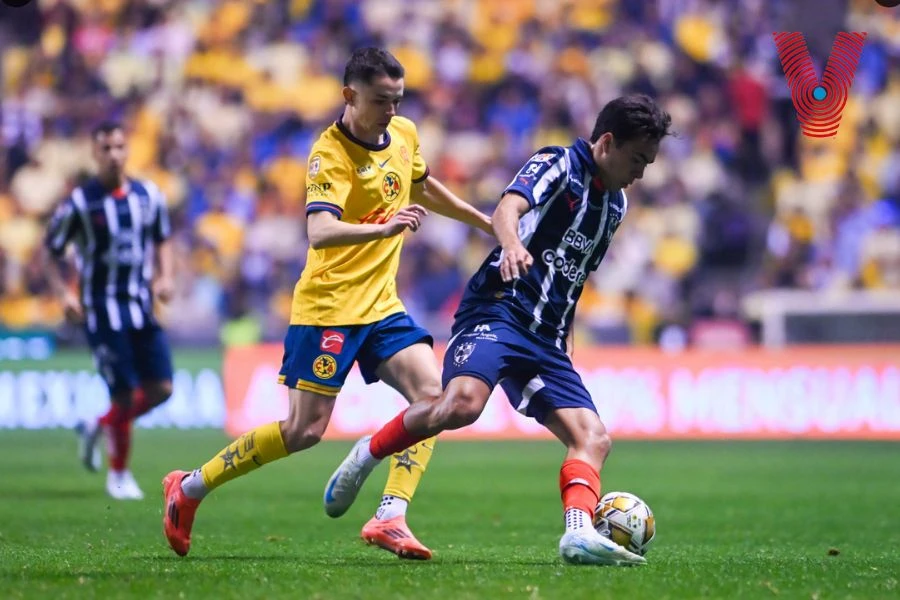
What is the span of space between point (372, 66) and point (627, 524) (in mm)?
2469

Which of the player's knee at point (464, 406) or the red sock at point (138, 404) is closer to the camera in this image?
the player's knee at point (464, 406)

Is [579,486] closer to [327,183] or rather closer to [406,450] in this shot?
[406,450]

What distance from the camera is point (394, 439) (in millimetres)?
7047

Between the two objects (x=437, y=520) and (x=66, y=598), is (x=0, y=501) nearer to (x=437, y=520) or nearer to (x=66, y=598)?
(x=437, y=520)

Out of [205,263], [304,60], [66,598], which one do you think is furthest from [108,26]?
[66,598]

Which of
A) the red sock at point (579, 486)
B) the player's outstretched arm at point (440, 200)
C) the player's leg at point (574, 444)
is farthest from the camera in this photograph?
the player's outstretched arm at point (440, 200)

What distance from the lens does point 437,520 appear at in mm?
9516

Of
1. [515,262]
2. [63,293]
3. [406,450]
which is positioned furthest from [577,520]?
[63,293]

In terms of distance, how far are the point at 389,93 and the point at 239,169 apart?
1458 cm

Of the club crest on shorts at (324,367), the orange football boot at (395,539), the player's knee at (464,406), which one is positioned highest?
the club crest on shorts at (324,367)

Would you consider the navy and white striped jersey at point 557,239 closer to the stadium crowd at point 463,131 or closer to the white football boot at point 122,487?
the white football boot at point 122,487

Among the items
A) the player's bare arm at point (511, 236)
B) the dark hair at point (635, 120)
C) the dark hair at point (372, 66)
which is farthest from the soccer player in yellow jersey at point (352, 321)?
the dark hair at point (635, 120)

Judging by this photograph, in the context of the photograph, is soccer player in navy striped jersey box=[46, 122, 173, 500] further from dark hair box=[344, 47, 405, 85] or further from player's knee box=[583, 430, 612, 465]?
player's knee box=[583, 430, 612, 465]

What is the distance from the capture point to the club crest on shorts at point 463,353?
679 cm
